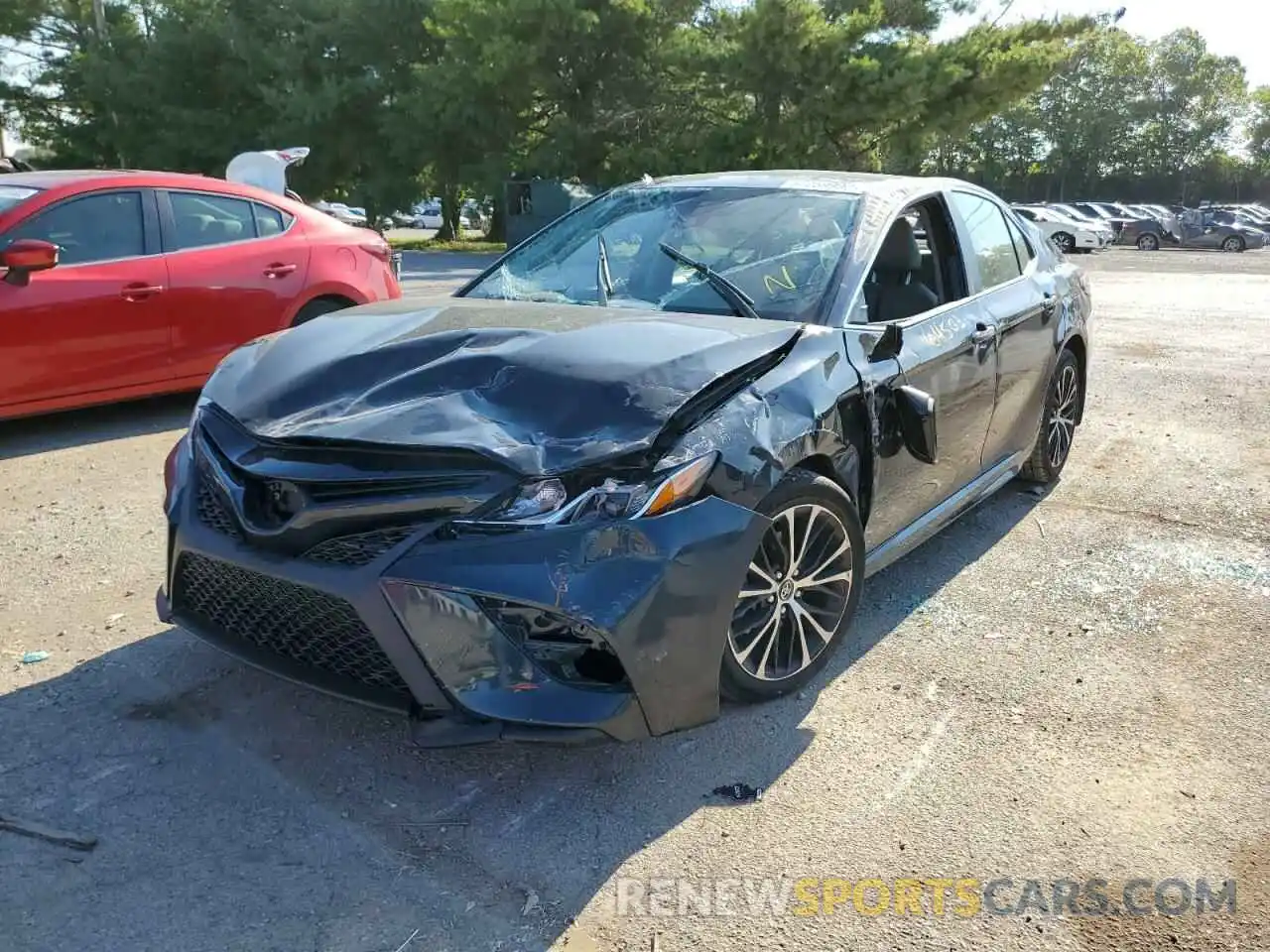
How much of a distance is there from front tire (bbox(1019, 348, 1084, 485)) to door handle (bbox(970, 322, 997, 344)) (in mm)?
949

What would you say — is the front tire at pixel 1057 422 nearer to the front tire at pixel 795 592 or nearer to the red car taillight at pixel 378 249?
the front tire at pixel 795 592

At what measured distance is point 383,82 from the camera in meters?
31.2

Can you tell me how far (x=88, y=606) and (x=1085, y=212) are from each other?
4314 centimetres

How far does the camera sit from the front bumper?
Answer: 237 cm

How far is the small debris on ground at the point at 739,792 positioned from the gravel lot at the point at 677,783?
0.15 feet

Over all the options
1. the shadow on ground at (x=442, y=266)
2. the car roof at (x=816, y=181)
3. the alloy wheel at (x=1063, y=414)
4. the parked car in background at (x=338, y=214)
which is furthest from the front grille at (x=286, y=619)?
the shadow on ground at (x=442, y=266)

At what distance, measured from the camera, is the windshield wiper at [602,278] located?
147 inches

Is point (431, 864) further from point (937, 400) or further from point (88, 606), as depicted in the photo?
point (937, 400)

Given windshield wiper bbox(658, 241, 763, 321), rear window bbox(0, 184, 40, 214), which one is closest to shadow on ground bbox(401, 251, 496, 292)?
rear window bbox(0, 184, 40, 214)

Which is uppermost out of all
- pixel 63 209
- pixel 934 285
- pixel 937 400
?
pixel 63 209

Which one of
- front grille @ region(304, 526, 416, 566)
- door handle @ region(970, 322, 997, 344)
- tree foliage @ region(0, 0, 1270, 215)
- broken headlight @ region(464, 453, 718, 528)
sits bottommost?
front grille @ region(304, 526, 416, 566)

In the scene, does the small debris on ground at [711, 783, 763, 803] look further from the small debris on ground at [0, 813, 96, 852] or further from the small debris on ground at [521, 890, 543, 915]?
the small debris on ground at [0, 813, 96, 852]

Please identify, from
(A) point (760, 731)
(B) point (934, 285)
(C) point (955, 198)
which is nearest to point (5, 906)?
(A) point (760, 731)

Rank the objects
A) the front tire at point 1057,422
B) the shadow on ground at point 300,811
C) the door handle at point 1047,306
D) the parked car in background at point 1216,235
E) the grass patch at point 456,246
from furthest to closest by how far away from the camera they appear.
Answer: the parked car in background at point 1216,235 → the grass patch at point 456,246 → the front tire at point 1057,422 → the door handle at point 1047,306 → the shadow on ground at point 300,811
